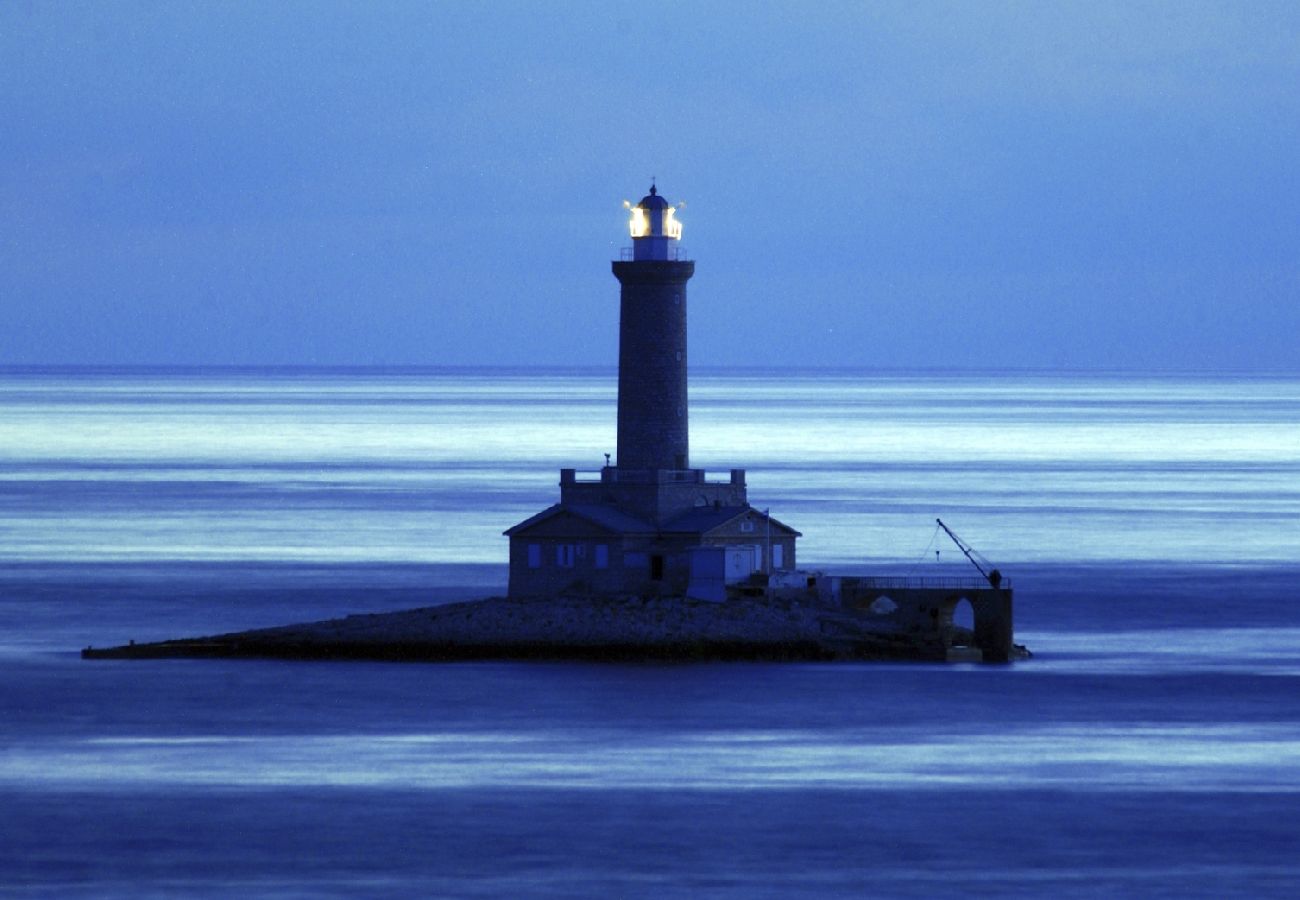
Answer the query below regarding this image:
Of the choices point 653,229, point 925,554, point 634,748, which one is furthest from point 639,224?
point 925,554

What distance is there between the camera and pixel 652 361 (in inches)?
2030

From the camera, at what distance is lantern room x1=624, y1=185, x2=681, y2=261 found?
5188cm

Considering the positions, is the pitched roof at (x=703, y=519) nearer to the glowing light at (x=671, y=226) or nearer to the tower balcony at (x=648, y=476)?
the tower balcony at (x=648, y=476)

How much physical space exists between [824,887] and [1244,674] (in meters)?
19.8

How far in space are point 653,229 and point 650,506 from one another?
4.83m

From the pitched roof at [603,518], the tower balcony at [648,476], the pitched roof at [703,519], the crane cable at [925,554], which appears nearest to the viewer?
the pitched roof at [603,518]

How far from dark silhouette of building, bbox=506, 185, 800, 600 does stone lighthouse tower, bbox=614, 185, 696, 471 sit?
2 cm

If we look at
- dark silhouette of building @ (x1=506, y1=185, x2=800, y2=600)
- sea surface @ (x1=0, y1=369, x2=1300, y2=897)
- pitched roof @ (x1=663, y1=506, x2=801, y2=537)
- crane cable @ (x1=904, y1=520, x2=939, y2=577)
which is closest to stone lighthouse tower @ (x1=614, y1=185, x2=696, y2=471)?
dark silhouette of building @ (x1=506, y1=185, x2=800, y2=600)

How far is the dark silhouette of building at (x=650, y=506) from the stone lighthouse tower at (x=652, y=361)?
2 cm

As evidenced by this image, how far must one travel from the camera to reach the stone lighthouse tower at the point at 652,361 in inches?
2030

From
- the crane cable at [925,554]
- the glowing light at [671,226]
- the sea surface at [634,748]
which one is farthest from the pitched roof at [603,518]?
the crane cable at [925,554]

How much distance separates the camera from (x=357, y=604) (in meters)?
62.7

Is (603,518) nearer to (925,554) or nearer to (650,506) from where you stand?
(650,506)

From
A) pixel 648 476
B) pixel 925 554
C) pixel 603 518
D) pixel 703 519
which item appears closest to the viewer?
pixel 603 518
